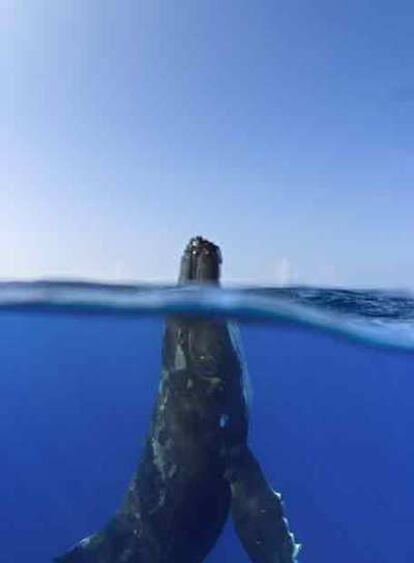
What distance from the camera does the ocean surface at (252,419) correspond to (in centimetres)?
1419

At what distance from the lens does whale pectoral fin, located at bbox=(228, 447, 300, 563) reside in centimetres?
674

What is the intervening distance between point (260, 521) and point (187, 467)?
1.18 meters

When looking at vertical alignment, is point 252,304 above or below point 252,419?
above

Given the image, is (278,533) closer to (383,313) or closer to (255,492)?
(255,492)

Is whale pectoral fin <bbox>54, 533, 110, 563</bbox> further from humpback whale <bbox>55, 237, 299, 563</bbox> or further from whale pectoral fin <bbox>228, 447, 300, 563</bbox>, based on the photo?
whale pectoral fin <bbox>228, 447, 300, 563</bbox>

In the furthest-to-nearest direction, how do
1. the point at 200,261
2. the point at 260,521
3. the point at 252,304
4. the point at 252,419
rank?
the point at 252,419
the point at 252,304
the point at 200,261
the point at 260,521

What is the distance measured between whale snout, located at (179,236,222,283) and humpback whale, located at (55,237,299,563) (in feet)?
0.05

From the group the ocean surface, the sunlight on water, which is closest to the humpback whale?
the sunlight on water

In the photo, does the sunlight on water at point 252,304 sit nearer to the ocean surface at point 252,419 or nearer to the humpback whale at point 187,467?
the ocean surface at point 252,419

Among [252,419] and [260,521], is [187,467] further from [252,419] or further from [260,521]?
[252,419]

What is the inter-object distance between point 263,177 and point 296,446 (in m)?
17.8

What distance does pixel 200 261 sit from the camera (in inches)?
309

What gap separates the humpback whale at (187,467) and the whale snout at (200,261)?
0.01m

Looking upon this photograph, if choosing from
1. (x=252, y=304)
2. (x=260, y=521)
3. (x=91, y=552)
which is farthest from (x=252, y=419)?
(x=260, y=521)
